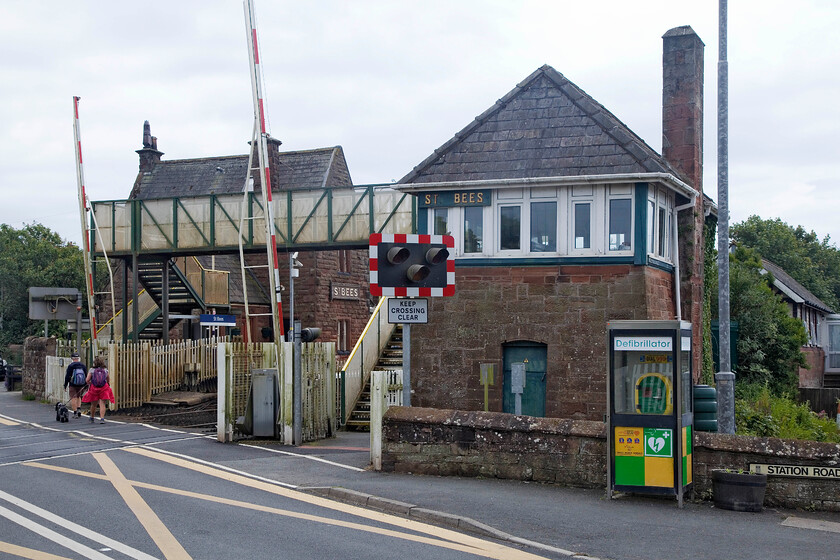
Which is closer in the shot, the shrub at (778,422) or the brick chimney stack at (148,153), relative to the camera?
the shrub at (778,422)

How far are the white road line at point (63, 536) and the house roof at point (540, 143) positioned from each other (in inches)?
422

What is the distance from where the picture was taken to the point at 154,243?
27.9 metres

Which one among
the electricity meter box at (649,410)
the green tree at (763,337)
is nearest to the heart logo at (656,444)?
the electricity meter box at (649,410)

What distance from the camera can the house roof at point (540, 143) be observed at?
1805cm

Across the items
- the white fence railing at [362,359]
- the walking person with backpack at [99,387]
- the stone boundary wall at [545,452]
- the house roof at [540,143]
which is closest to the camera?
the stone boundary wall at [545,452]

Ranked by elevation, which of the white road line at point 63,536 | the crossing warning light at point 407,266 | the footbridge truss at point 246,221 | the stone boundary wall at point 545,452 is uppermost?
the footbridge truss at point 246,221

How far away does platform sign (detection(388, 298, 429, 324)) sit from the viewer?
1316cm

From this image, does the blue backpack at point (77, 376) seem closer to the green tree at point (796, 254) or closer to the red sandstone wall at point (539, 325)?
the red sandstone wall at point (539, 325)

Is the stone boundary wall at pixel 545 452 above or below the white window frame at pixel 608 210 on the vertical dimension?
below

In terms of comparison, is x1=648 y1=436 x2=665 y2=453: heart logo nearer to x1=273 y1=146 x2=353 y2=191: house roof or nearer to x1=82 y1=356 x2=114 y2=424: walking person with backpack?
x1=82 y1=356 x2=114 y2=424: walking person with backpack

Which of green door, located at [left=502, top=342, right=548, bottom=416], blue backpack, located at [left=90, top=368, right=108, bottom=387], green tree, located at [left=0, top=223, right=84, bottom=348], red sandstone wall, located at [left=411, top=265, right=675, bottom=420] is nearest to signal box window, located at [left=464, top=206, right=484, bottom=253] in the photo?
red sandstone wall, located at [left=411, top=265, right=675, bottom=420]

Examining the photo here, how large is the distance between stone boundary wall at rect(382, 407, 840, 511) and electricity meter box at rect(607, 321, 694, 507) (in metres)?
0.45

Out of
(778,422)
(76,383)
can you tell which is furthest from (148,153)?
(778,422)

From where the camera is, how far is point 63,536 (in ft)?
30.1
